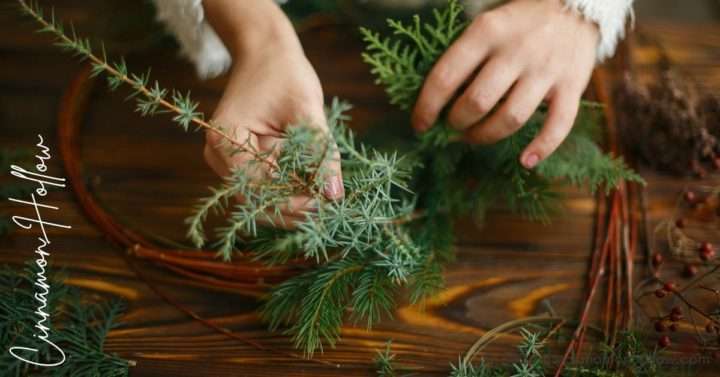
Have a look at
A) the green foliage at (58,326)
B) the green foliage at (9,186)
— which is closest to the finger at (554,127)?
the green foliage at (58,326)

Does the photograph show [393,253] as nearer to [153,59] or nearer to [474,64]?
[474,64]

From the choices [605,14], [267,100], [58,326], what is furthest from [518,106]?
[58,326]

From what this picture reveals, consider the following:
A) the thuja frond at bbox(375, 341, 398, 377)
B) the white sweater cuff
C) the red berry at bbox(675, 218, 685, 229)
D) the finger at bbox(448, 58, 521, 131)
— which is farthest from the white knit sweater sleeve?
the thuja frond at bbox(375, 341, 398, 377)

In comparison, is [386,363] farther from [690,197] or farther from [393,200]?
[690,197]

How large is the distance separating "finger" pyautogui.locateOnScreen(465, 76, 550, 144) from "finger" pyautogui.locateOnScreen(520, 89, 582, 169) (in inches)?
0.7

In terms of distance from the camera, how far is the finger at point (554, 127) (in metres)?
0.59

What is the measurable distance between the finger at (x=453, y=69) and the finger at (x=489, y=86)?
1cm

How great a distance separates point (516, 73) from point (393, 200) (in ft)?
0.66

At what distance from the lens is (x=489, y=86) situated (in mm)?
578

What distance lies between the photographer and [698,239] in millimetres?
711

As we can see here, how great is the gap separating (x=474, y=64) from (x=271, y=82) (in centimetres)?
20

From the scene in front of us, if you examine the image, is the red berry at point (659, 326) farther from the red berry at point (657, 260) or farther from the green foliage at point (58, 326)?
the green foliage at point (58, 326)

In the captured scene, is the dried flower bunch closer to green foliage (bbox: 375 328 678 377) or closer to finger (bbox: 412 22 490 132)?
green foliage (bbox: 375 328 678 377)

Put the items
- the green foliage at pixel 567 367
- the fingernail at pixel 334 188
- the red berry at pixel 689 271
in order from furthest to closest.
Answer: the red berry at pixel 689 271 < the green foliage at pixel 567 367 < the fingernail at pixel 334 188
